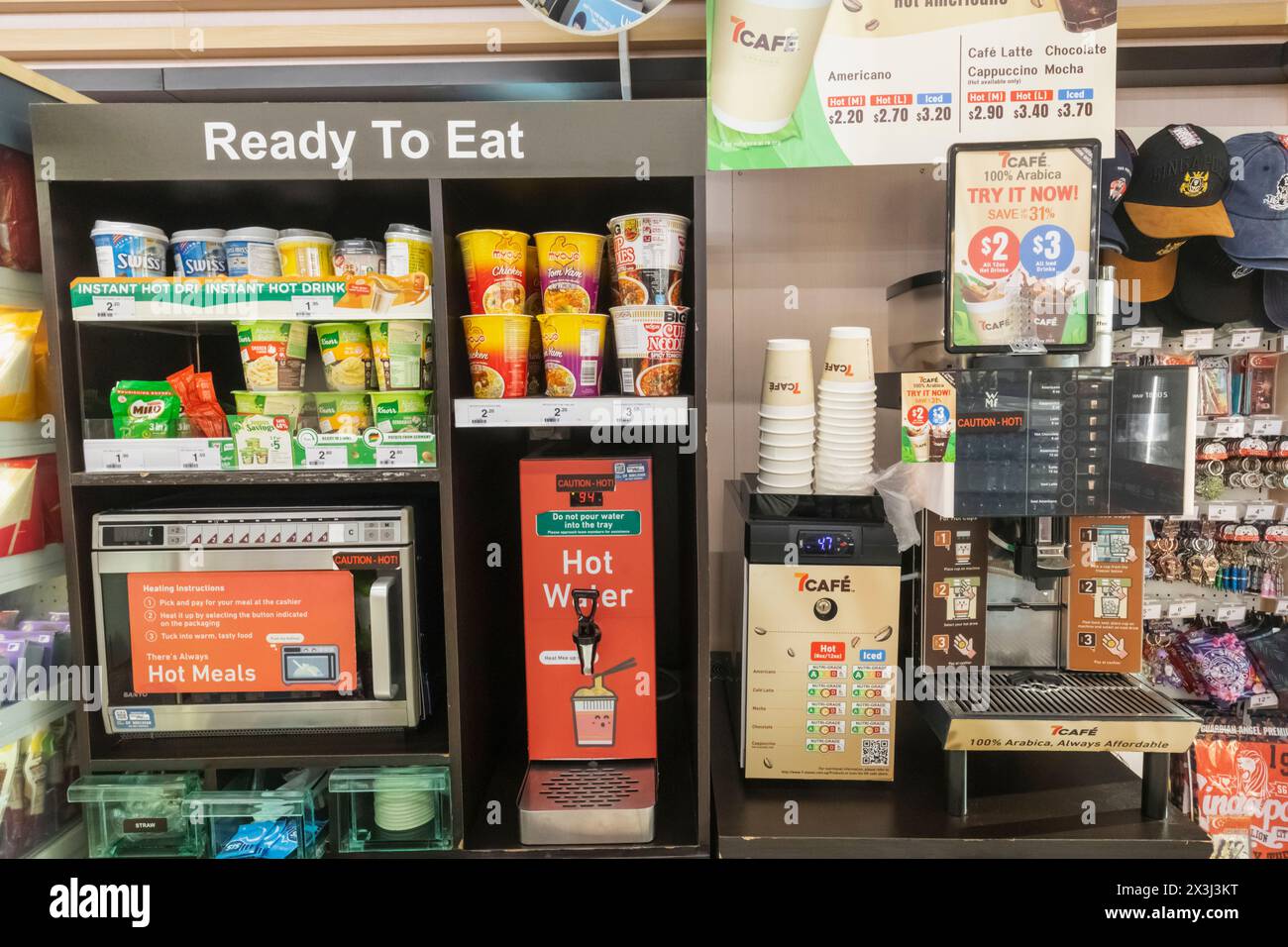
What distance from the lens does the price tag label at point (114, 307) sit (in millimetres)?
1485

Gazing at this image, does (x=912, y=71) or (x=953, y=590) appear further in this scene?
(x=912, y=71)

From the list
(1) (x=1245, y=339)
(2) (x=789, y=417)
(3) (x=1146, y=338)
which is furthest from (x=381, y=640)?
(1) (x=1245, y=339)

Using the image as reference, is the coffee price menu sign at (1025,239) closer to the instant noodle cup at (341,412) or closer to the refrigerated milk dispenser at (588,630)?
the refrigerated milk dispenser at (588,630)

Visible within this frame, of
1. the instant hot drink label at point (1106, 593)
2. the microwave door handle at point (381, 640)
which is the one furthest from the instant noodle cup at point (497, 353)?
the instant hot drink label at point (1106, 593)

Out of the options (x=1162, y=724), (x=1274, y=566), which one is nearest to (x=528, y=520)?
(x=1162, y=724)

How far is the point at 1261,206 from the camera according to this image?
2.03m

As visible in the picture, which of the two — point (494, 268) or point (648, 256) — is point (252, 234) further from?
point (648, 256)

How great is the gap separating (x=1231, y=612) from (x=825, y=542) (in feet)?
5.72

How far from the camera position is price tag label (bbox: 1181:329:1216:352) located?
223cm

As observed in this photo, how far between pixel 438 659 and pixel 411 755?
282 millimetres

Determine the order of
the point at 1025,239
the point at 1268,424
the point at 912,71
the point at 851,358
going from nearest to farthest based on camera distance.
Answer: the point at 1025,239 → the point at 851,358 → the point at 912,71 → the point at 1268,424

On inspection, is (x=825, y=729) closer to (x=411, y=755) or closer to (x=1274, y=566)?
(x=411, y=755)

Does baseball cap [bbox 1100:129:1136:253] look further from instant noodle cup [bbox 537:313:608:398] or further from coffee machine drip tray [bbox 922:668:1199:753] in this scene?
instant noodle cup [bbox 537:313:608:398]

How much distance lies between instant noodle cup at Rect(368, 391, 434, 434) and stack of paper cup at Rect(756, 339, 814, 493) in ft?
2.71
